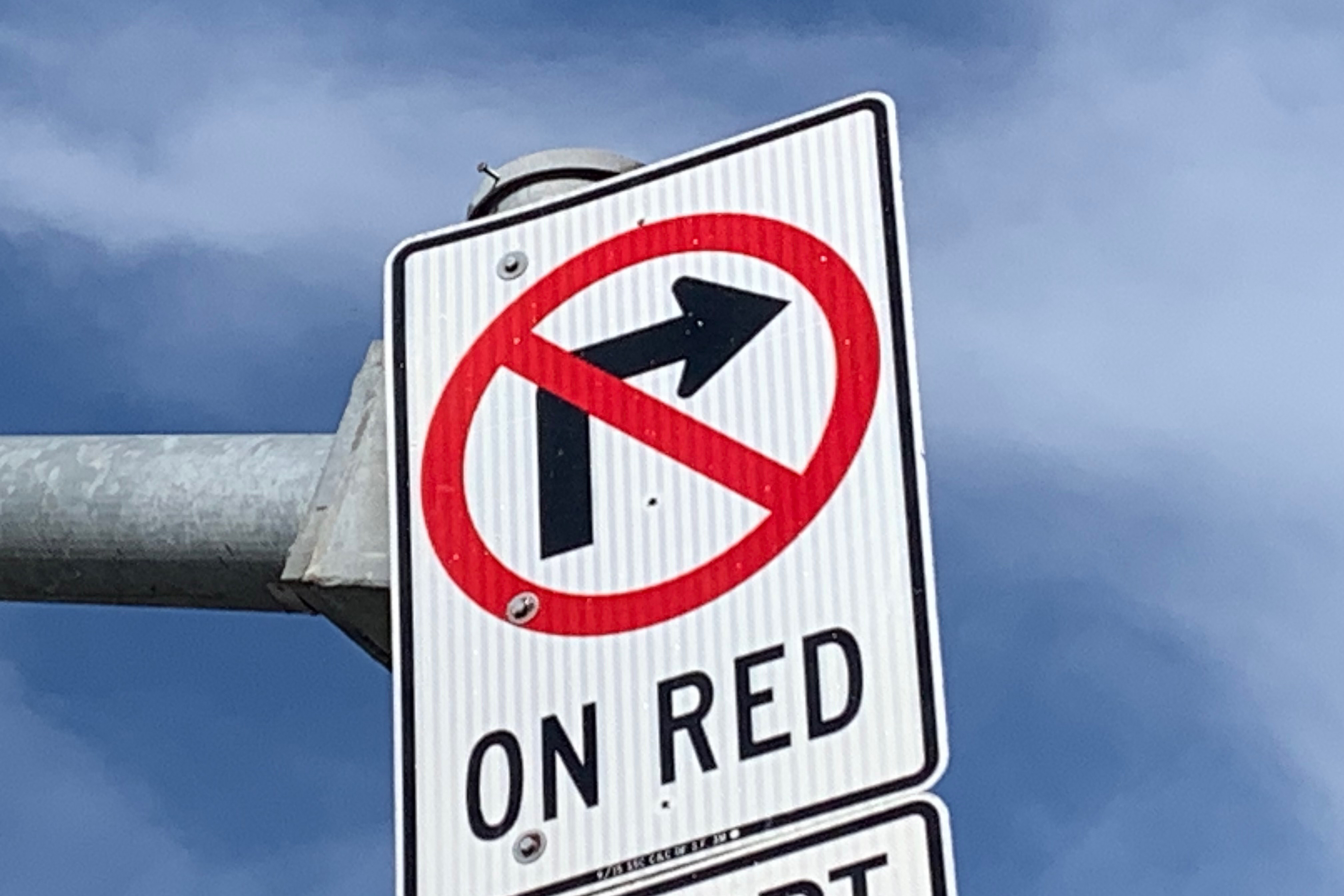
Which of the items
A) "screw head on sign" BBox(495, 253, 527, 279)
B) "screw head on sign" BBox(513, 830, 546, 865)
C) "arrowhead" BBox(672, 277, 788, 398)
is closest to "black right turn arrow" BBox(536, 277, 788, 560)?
"arrowhead" BBox(672, 277, 788, 398)

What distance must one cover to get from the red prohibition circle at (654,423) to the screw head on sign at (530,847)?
0.18 metres

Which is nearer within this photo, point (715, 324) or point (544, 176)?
point (715, 324)

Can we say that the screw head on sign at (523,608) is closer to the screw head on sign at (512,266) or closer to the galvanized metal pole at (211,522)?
the galvanized metal pole at (211,522)

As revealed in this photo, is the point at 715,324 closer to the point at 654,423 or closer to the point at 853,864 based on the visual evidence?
the point at 654,423

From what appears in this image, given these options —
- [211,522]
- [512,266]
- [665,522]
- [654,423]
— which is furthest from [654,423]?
[211,522]

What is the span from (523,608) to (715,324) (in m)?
0.31

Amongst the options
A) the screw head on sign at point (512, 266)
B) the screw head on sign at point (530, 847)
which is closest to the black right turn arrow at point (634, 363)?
the screw head on sign at point (512, 266)

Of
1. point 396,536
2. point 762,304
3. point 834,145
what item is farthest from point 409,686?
point 834,145

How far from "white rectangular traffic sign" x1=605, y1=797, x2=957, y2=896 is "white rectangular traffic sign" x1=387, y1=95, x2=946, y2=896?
0.02m

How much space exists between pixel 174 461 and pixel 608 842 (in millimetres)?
598

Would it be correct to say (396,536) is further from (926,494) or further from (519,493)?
(926,494)

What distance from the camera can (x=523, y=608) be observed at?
80.7 inches

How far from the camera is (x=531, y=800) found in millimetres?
1959

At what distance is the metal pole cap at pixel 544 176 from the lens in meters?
2.39
